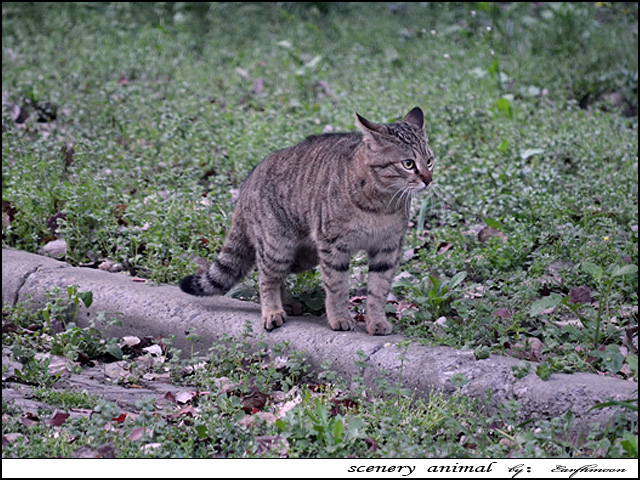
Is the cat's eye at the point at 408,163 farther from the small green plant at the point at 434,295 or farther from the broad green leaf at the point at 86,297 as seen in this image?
the broad green leaf at the point at 86,297

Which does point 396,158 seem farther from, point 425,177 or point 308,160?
point 308,160

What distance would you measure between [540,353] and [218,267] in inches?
78.4

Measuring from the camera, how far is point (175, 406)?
3.85 m

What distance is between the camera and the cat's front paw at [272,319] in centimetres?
450

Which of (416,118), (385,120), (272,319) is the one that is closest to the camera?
(272,319)

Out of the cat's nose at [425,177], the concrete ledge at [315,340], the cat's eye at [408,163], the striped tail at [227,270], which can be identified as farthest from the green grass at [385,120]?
the cat's eye at [408,163]

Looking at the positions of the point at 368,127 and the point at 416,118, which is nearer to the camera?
the point at 368,127

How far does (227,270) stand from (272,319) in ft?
1.77

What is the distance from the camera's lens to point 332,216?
173 inches

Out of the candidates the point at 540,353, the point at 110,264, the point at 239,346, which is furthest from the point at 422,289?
the point at 110,264

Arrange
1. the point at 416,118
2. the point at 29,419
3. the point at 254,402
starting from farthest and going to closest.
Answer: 1. the point at 416,118
2. the point at 254,402
3. the point at 29,419

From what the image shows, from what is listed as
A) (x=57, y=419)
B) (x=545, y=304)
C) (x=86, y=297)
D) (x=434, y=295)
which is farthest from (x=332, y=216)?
(x=57, y=419)

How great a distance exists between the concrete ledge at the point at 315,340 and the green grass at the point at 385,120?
159 millimetres

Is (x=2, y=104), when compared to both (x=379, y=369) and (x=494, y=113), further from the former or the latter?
(x=379, y=369)
